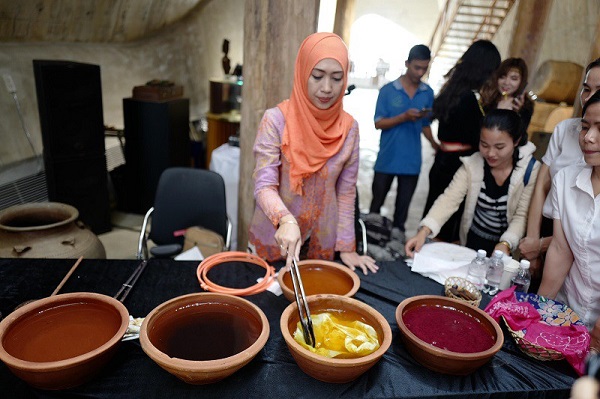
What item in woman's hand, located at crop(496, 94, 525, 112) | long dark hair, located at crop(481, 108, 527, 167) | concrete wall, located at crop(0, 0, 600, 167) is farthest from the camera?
concrete wall, located at crop(0, 0, 600, 167)

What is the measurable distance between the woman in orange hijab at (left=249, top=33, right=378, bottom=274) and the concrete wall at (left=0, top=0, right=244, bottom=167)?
2685mm

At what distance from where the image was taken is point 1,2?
9.75 ft

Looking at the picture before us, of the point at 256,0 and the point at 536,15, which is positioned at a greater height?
the point at 536,15

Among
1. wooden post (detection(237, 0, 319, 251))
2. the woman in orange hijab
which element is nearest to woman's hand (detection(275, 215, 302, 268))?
the woman in orange hijab

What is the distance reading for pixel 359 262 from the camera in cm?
183

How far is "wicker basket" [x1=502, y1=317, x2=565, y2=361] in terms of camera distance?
1.30 meters

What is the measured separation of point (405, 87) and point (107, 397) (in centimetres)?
291

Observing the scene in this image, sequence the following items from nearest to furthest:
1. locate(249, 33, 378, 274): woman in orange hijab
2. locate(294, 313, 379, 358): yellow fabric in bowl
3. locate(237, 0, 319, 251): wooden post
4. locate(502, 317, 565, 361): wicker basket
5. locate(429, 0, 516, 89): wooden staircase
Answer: locate(294, 313, 379, 358): yellow fabric in bowl
locate(502, 317, 565, 361): wicker basket
locate(249, 33, 378, 274): woman in orange hijab
locate(237, 0, 319, 251): wooden post
locate(429, 0, 516, 89): wooden staircase

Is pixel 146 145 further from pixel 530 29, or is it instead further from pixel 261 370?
pixel 530 29

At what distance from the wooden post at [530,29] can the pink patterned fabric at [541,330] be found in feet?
15.1

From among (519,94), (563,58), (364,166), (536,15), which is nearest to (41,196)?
(519,94)

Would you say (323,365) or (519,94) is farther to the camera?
(519,94)

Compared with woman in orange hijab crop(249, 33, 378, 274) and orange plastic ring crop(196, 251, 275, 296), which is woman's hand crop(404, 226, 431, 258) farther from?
orange plastic ring crop(196, 251, 275, 296)

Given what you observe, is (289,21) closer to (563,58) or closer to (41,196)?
(41,196)
